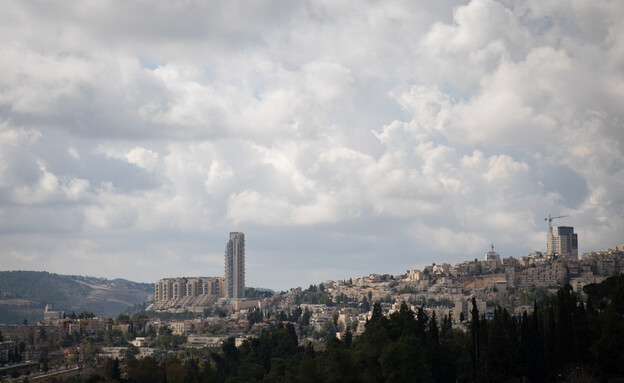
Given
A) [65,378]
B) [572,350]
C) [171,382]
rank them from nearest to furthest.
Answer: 1. [572,350]
2. [171,382]
3. [65,378]

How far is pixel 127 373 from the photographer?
11394 centimetres

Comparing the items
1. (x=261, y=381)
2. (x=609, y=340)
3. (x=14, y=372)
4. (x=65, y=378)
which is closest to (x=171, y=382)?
(x=261, y=381)

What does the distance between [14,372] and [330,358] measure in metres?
76.9

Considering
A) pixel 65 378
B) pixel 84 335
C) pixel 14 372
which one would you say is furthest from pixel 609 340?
pixel 84 335

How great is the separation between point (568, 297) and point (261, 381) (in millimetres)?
32980

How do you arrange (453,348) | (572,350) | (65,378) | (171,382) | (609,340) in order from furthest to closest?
(65,378) → (171,382) → (453,348) → (572,350) → (609,340)

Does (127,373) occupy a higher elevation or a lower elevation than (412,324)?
lower

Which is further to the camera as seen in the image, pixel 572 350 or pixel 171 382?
pixel 171 382

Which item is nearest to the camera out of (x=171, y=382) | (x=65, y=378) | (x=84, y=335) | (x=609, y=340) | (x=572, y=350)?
(x=609, y=340)

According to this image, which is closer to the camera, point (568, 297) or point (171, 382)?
point (568, 297)

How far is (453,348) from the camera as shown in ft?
284

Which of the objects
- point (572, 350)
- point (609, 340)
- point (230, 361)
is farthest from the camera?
point (230, 361)

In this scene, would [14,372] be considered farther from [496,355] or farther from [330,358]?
[496,355]

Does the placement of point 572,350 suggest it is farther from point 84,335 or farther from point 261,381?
Answer: point 84,335
